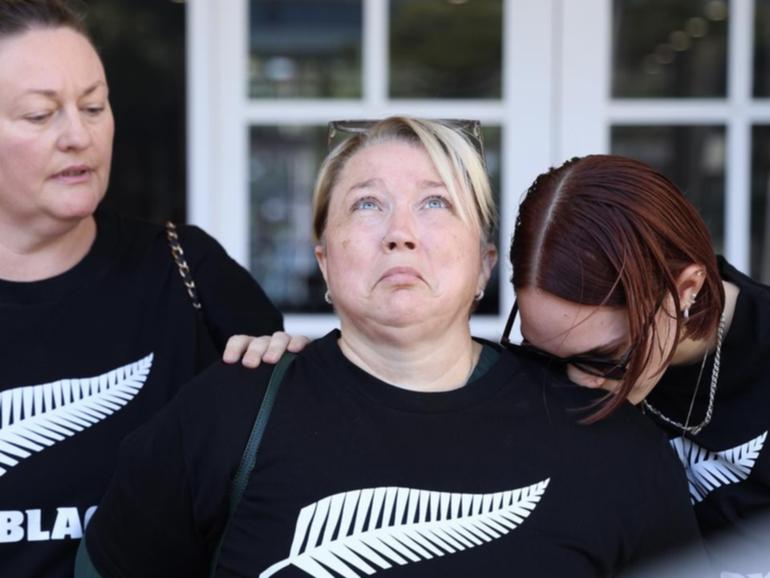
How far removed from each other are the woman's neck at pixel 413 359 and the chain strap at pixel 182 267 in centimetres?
39

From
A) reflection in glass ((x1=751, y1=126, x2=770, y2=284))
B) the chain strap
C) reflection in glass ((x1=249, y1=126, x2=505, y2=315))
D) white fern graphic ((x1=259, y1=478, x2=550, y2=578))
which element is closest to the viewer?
white fern graphic ((x1=259, y1=478, x2=550, y2=578))

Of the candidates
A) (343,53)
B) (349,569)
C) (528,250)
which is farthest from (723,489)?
(343,53)

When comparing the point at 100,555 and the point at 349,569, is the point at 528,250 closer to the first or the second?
the point at 349,569

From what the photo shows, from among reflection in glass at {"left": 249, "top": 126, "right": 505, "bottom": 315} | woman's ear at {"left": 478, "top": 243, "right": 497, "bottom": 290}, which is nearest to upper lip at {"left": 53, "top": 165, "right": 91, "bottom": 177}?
woman's ear at {"left": 478, "top": 243, "right": 497, "bottom": 290}

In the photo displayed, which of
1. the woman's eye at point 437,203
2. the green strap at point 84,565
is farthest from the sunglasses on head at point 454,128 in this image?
the green strap at point 84,565

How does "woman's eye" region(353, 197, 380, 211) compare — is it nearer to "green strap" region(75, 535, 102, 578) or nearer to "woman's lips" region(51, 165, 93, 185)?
"woman's lips" region(51, 165, 93, 185)

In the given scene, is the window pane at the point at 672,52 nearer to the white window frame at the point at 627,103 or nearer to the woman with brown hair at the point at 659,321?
the white window frame at the point at 627,103

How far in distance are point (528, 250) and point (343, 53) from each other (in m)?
2.37

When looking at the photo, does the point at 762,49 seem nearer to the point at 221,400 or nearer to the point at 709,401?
the point at 709,401

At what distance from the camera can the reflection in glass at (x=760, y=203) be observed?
12.8 ft

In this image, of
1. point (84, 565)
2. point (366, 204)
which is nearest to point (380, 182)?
point (366, 204)

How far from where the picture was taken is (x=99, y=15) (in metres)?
4.09

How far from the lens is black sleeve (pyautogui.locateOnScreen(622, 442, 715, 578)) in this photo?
1.73 meters

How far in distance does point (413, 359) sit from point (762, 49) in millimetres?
2583
